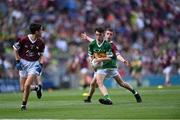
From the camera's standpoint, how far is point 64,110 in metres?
17.8

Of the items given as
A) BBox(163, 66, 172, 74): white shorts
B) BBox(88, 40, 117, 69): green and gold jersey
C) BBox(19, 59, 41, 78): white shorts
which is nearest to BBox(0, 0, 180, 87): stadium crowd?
BBox(163, 66, 172, 74): white shorts

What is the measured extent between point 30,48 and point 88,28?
22359mm

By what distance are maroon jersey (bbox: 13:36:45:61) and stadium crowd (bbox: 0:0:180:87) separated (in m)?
16.6

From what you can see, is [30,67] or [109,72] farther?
[109,72]

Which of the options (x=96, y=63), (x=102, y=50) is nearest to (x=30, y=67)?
(x=96, y=63)

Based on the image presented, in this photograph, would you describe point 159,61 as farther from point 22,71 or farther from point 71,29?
point 22,71

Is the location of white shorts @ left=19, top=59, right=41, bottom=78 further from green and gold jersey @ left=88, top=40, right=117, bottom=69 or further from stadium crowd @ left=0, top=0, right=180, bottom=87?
stadium crowd @ left=0, top=0, right=180, bottom=87

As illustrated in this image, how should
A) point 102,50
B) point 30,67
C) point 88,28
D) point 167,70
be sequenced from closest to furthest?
point 30,67, point 102,50, point 167,70, point 88,28

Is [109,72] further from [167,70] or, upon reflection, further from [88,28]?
[88,28]

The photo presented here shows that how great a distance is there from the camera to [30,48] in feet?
62.1

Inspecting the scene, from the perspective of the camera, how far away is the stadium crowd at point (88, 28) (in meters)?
38.5

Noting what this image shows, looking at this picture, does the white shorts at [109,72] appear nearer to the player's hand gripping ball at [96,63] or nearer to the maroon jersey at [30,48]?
the player's hand gripping ball at [96,63]

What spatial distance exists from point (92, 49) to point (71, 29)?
2095 cm

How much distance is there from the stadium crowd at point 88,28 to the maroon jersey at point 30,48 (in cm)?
1662
